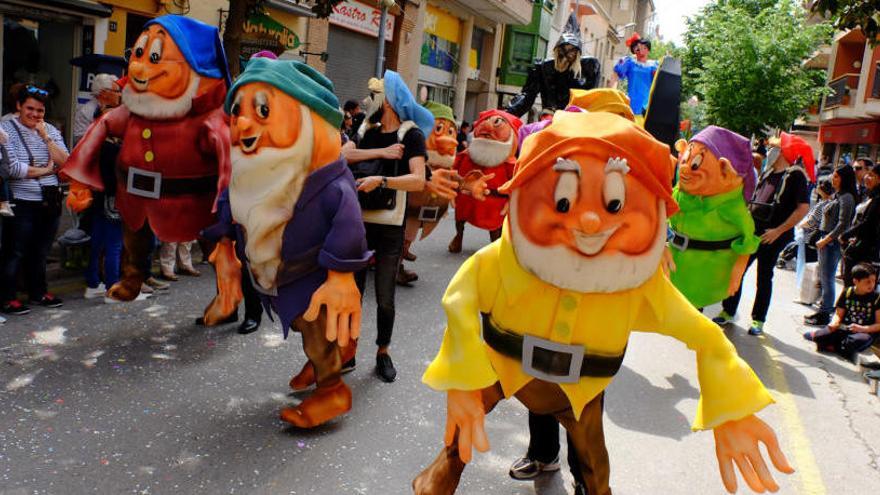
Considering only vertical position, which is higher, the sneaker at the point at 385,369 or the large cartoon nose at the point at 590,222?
the large cartoon nose at the point at 590,222

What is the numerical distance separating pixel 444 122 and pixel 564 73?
48.1 inches

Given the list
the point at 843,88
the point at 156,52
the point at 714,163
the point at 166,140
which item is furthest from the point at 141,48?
the point at 843,88

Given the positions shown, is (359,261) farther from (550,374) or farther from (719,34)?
(719,34)

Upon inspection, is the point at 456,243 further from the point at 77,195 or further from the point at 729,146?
the point at 77,195

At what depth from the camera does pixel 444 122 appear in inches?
283

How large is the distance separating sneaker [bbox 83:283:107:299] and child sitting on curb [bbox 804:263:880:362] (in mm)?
6137

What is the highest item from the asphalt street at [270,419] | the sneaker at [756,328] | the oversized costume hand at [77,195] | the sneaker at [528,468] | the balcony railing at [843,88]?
the balcony railing at [843,88]

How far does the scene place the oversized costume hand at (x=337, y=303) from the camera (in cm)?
338

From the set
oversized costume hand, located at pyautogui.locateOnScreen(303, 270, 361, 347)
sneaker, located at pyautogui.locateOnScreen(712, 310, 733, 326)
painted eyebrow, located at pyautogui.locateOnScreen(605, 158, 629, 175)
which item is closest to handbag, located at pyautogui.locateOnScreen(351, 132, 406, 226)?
oversized costume hand, located at pyautogui.locateOnScreen(303, 270, 361, 347)

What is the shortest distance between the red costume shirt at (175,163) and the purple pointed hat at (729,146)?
323 centimetres

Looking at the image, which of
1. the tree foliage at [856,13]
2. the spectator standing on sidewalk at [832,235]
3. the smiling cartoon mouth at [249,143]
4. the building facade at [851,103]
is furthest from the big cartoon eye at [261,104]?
the building facade at [851,103]

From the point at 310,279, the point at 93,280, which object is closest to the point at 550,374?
the point at 310,279

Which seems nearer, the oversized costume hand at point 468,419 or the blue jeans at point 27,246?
the oversized costume hand at point 468,419

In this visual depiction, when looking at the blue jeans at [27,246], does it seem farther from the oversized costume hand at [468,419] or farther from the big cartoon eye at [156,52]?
the oversized costume hand at [468,419]
